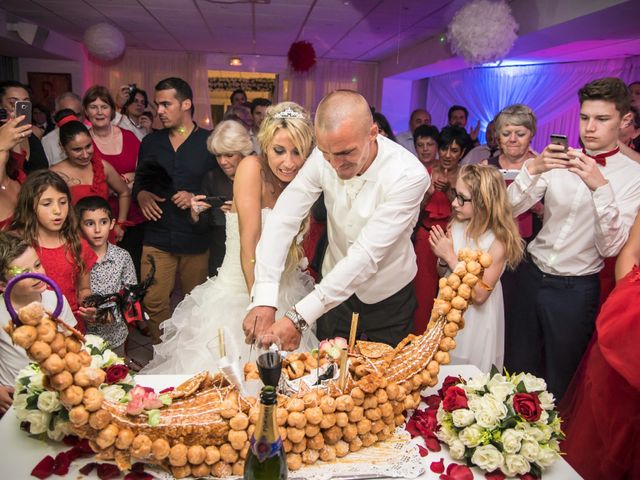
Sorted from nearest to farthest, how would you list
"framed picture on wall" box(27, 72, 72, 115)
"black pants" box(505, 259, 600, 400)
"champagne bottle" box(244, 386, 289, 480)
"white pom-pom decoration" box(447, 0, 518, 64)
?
"champagne bottle" box(244, 386, 289, 480) → "black pants" box(505, 259, 600, 400) → "white pom-pom decoration" box(447, 0, 518, 64) → "framed picture on wall" box(27, 72, 72, 115)

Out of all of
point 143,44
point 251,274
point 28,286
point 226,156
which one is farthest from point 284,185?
point 143,44

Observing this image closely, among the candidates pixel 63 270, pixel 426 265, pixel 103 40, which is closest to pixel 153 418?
pixel 63 270

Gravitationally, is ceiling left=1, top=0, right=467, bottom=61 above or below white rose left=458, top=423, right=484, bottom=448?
above

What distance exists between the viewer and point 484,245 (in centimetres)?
256

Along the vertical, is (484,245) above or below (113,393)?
above

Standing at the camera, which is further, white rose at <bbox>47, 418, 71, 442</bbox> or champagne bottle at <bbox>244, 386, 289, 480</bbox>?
white rose at <bbox>47, 418, 71, 442</bbox>

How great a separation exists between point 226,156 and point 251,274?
1.06 m

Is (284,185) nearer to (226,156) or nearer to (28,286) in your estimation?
(226,156)

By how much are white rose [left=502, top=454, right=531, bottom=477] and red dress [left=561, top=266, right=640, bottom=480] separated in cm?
70

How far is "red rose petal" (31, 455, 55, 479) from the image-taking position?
3.91ft

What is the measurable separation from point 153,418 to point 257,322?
2.12 ft

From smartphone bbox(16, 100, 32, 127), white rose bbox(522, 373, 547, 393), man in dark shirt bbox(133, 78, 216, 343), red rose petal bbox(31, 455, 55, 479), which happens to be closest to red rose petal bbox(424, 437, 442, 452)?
white rose bbox(522, 373, 547, 393)

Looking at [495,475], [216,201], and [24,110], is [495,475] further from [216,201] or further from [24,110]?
[24,110]

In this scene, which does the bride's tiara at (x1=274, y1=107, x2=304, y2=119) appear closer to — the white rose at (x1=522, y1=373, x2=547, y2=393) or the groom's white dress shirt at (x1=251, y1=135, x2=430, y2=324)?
the groom's white dress shirt at (x1=251, y1=135, x2=430, y2=324)
